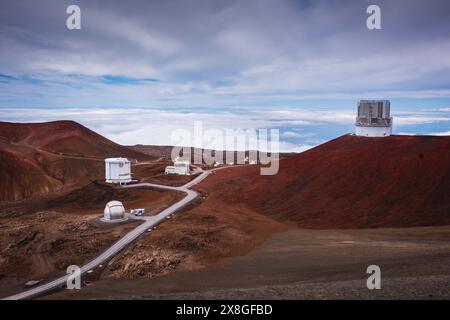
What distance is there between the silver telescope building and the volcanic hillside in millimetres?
48930

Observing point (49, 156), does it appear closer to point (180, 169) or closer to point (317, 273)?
point (180, 169)

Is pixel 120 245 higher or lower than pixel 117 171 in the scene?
lower

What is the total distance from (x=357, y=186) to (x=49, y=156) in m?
75.0

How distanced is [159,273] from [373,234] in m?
19.2

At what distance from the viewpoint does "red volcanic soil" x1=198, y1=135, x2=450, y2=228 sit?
39500mm

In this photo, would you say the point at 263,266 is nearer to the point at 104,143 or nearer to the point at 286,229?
the point at 286,229

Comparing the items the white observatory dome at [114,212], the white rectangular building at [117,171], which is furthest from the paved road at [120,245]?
the white rectangular building at [117,171]

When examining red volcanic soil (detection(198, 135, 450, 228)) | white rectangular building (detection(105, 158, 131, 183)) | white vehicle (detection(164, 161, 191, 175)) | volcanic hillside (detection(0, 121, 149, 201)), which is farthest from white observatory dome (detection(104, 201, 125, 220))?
volcanic hillside (detection(0, 121, 149, 201))

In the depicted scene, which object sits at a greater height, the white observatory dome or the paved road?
the white observatory dome

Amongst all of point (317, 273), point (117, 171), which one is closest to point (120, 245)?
point (317, 273)

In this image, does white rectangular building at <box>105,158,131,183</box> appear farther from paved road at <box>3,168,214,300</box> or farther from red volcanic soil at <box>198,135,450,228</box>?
red volcanic soil at <box>198,135,450,228</box>

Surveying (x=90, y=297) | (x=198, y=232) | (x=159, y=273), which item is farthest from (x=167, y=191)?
(x=90, y=297)

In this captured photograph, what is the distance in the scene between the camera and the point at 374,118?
5656 centimetres
